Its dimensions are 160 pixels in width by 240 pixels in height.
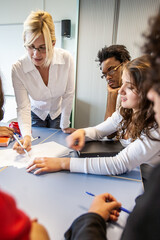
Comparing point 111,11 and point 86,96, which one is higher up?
point 111,11

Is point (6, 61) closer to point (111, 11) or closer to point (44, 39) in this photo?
point (111, 11)

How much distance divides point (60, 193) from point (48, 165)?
18cm

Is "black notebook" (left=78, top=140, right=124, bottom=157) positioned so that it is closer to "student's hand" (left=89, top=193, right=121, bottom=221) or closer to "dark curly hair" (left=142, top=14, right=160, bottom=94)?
"student's hand" (left=89, top=193, right=121, bottom=221)

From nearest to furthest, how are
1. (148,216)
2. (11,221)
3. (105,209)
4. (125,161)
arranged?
1. (11,221)
2. (148,216)
3. (105,209)
4. (125,161)

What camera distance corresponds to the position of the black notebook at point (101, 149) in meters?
0.96

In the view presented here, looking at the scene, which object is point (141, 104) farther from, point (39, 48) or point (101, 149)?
point (39, 48)

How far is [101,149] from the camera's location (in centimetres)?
100

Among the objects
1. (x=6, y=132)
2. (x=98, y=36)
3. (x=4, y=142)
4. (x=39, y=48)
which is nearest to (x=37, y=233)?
(x=4, y=142)

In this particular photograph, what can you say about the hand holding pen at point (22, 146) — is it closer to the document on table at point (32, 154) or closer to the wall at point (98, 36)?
the document on table at point (32, 154)

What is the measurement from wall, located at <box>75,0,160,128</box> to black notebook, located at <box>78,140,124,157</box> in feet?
5.75

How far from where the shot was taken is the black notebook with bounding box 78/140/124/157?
0.96 m

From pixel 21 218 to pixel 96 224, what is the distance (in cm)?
31

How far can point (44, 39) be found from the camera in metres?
1.19

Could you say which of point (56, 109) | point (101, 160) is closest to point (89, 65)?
point (56, 109)
